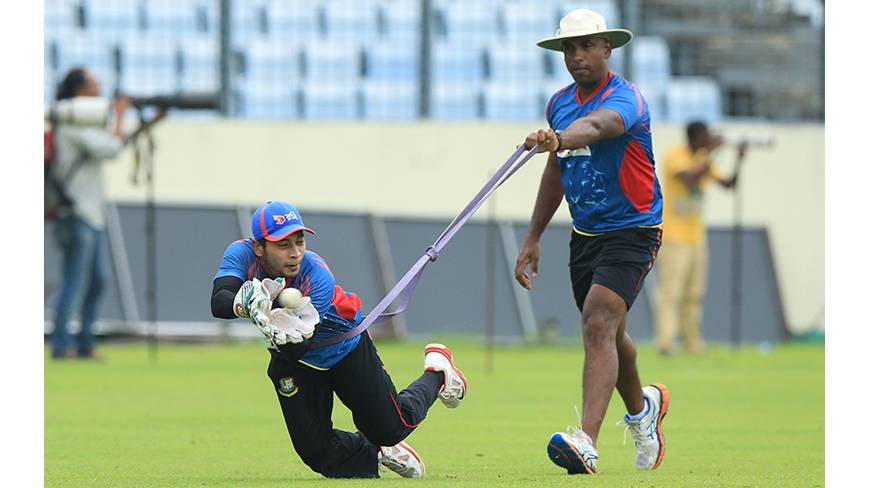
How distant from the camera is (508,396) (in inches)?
486

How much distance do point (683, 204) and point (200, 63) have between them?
7.77m

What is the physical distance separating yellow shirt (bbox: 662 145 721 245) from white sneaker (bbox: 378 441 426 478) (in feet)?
34.9

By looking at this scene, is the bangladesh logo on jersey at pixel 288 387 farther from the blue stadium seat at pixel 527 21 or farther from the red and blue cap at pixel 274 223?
the blue stadium seat at pixel 527 21

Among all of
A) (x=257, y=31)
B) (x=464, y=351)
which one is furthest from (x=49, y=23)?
(x=464, y=351)

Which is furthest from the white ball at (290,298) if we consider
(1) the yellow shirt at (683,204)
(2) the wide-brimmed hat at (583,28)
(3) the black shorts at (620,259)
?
(1) the yellow shirt at (683,204)

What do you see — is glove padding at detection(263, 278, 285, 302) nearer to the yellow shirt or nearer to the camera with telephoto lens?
the camera with telephoto lens

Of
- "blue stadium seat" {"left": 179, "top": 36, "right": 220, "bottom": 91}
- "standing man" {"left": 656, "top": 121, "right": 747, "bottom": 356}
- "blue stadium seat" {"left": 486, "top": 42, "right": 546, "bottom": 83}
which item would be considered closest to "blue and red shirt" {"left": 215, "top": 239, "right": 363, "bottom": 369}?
"standing man" {"left": 656, "top": 121, "right": 747, "bottom": 356}

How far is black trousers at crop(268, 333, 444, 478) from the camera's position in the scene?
700 centimetres

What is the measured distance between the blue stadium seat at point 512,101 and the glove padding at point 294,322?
16.5 metres

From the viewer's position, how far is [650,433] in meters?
7.77

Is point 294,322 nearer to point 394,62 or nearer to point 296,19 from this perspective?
point 394,62

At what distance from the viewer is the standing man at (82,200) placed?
15273 mm
